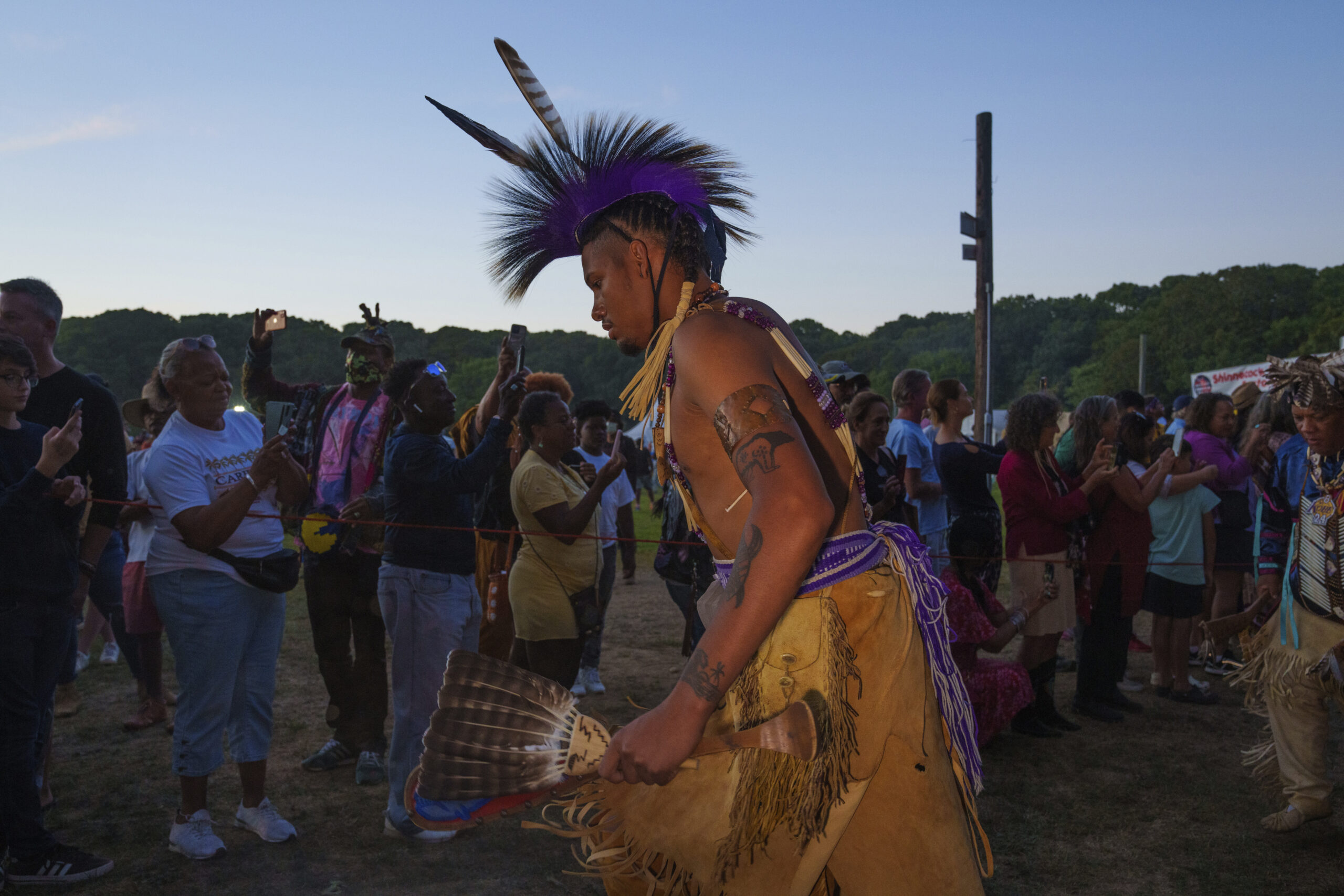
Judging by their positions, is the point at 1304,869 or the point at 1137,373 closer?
the point at 1304,869

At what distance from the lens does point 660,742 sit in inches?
64.1

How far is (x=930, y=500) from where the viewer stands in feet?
21.7

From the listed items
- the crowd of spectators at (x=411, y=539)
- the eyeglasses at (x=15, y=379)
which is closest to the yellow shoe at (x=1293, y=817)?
the crowd of spectators at (x=411, y=539)

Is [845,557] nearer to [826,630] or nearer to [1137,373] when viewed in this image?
[826,630]

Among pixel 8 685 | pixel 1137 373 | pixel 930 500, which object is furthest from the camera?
pixel 1137 373

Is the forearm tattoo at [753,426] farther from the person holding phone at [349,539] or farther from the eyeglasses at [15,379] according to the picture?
the person holding phone at [349,539]

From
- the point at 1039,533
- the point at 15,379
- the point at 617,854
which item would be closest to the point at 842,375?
the point at 1039,533

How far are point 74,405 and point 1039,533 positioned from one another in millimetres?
5374

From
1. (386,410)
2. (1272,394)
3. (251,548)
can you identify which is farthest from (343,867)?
(1272,394)

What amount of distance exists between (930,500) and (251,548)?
4.56m

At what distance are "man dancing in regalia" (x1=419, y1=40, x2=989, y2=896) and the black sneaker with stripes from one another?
2.96 m

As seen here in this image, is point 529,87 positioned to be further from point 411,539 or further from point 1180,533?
point 1180,533

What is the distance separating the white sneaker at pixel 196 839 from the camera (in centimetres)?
394

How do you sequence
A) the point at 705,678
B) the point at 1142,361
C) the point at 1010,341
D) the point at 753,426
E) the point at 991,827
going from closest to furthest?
1. the point at 705,678
2. the point at 753,426
3. the point at 991,827
4. the point at 1142,361
5. the point at 1010,341
